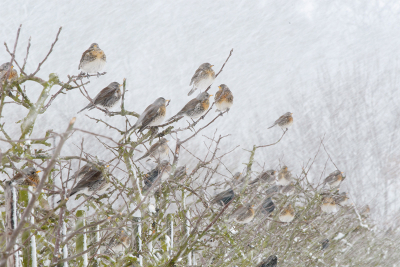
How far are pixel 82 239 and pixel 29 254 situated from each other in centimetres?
64

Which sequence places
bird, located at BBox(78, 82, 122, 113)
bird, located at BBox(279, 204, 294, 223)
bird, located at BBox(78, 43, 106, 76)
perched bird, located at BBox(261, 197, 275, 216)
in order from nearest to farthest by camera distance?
bird, located at BBox(78, 82, 122, 113), bird, located at BBox(78, 43, 106, 76), perched bird, located at BBox(261, 197, 275, 216), bird, located at BBox(279, 204, 294, 223)

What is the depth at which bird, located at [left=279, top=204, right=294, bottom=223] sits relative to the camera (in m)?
5.54

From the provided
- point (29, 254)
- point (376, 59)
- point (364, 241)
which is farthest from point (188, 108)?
point (376, 59)

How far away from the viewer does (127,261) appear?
2.53 m

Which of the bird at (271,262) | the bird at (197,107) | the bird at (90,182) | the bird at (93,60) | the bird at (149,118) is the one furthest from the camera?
the bird at (93,60)

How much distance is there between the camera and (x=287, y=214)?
220 inches

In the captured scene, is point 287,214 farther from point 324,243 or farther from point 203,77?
point 203,77

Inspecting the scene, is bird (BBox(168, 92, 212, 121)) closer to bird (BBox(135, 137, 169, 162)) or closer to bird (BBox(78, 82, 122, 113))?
bird (BBox(135, 137, 169, 162))

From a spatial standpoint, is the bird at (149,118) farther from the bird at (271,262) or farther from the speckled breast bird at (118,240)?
the bird at (271,262)

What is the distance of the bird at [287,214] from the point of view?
18.2 feet

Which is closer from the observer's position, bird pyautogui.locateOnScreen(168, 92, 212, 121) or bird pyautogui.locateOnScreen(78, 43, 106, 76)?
bird pyautogui.locateOnScreen(168, 92, 212, 121)

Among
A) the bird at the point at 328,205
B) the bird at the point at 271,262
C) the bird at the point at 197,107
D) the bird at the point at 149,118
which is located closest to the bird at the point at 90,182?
the bird at the point at 149,118

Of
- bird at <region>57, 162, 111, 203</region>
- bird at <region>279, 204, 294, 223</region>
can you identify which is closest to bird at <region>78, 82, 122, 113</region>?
bird at <region>57, 162, 111, 203</region>

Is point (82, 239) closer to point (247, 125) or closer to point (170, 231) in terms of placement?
point (170, 231)
